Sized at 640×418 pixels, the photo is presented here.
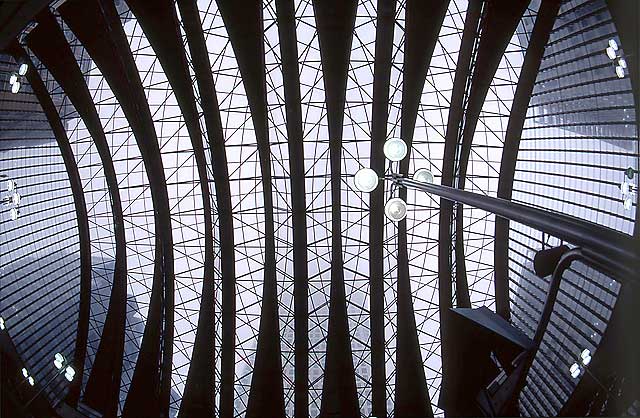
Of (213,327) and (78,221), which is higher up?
(78,221)

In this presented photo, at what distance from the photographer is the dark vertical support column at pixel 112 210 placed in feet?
62.2

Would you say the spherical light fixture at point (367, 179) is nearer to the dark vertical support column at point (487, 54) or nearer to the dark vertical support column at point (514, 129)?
the dark vertical support column at point (487, 54)

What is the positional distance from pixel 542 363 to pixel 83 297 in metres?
22.3

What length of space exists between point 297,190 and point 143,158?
22.1 feet

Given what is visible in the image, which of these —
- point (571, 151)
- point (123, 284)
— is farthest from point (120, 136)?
point (571, 151)

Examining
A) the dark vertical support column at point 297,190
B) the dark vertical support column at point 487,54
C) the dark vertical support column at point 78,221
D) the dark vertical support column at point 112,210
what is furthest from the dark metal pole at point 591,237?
the dark vertical support column at point 78,221

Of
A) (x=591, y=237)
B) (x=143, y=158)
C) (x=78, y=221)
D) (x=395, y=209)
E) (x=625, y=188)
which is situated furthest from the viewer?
(x=78, y=221)

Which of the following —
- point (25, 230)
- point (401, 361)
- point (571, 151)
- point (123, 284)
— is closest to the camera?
point (571, 151)

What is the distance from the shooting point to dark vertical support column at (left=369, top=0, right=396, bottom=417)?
18.1 metres

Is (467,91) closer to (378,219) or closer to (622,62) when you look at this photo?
(622,62)

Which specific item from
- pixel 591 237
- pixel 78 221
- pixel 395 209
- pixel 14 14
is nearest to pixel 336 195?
pixel 395 209

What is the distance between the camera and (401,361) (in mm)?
22938

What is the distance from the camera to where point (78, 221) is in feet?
79.0

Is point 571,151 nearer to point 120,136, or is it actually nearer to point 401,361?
point 401,361
